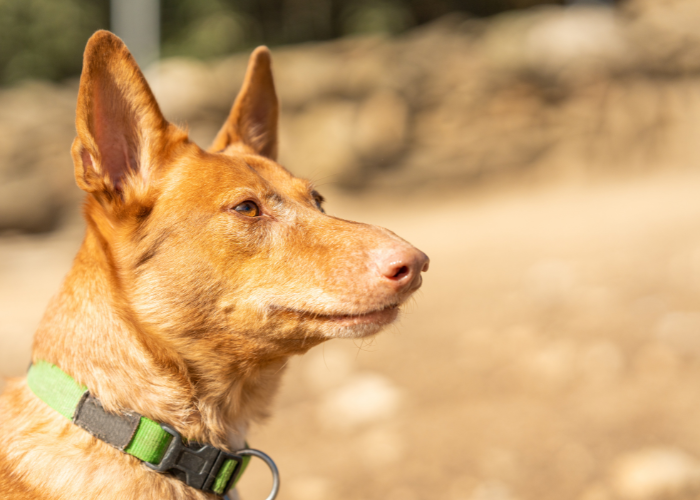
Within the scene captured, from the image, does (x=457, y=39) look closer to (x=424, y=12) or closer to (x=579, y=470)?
(x=424, y=12)

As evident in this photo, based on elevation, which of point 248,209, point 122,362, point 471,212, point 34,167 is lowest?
point 34,167

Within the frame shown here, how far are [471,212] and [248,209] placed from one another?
9.53 metres

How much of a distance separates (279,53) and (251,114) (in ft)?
34.5

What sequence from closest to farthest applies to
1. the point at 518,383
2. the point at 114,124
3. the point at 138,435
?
the point at 138,435 → the point at 114,124 → the point at 518,383

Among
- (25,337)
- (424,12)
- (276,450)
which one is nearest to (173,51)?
(424,12)

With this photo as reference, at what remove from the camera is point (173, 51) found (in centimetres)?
2047

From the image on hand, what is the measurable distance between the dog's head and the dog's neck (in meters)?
0.05

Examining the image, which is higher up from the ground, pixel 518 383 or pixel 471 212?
pixel 518 383

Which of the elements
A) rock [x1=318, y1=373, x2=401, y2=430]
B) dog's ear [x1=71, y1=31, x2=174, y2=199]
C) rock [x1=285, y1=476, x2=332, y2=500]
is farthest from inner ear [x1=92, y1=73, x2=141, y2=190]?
rock [x1=318, y1=373, x2=401, y2=430]

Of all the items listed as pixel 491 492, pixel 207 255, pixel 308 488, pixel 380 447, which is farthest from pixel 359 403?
pixel 207 255

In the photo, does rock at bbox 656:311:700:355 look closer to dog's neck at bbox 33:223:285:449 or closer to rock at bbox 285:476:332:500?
rock at bbox 285:476:332:500

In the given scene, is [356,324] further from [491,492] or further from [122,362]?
[491,492]

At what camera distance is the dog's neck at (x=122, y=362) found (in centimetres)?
238

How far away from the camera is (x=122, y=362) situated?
242 cm
